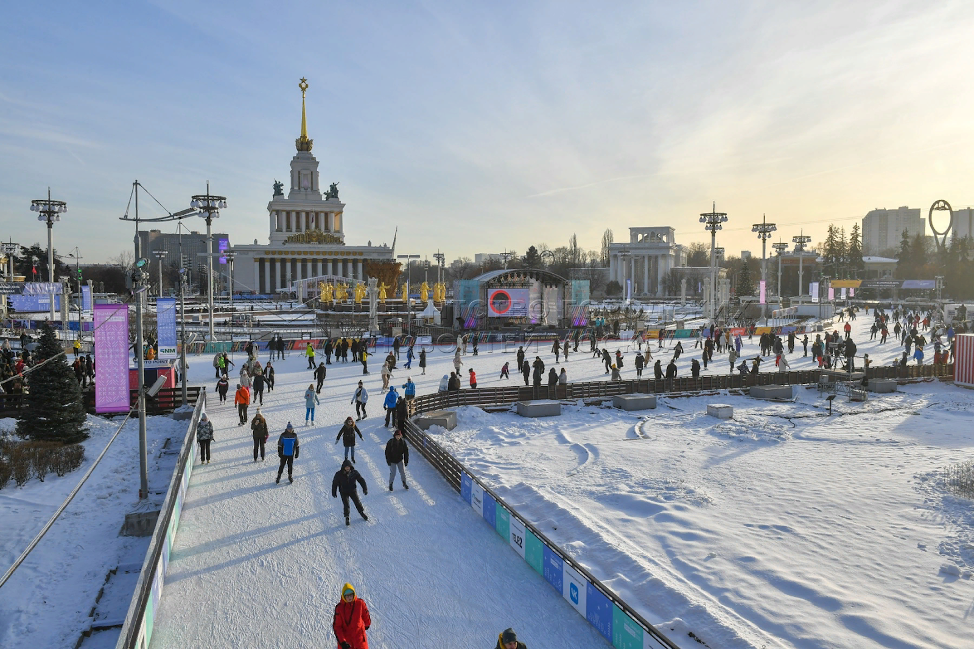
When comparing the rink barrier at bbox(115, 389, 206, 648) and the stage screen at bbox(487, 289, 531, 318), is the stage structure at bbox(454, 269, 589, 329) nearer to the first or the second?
the stage screen at bbox(487, 289, 531, 318)

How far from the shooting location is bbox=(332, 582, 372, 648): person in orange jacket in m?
5.60

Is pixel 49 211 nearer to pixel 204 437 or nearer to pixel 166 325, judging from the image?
pixel 166 325

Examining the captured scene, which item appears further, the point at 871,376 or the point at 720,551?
the point at 871,376

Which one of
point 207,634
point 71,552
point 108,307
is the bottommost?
point 71,552

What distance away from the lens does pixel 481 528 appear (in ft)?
30.8

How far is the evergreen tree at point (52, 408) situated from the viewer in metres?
16.6

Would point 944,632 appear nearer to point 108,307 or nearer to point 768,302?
point 108,307

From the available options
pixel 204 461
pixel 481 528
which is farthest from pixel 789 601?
pixel 204 461

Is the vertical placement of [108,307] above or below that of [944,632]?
above

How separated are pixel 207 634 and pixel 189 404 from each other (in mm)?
14293

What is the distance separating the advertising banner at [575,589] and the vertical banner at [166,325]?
16.9m

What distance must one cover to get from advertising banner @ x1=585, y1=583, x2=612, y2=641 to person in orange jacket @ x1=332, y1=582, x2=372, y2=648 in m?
2.45

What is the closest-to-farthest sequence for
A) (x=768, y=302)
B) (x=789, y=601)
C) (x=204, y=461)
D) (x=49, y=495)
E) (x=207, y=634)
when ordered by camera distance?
(x=207, y=634)
(x=789, y=601)
(x=204, y=461)
(x=49, y=495)
(x=768, y=302)

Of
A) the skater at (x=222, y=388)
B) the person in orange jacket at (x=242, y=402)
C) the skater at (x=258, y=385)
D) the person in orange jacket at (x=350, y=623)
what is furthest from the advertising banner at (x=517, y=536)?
the skater at (x=222, y=388)
